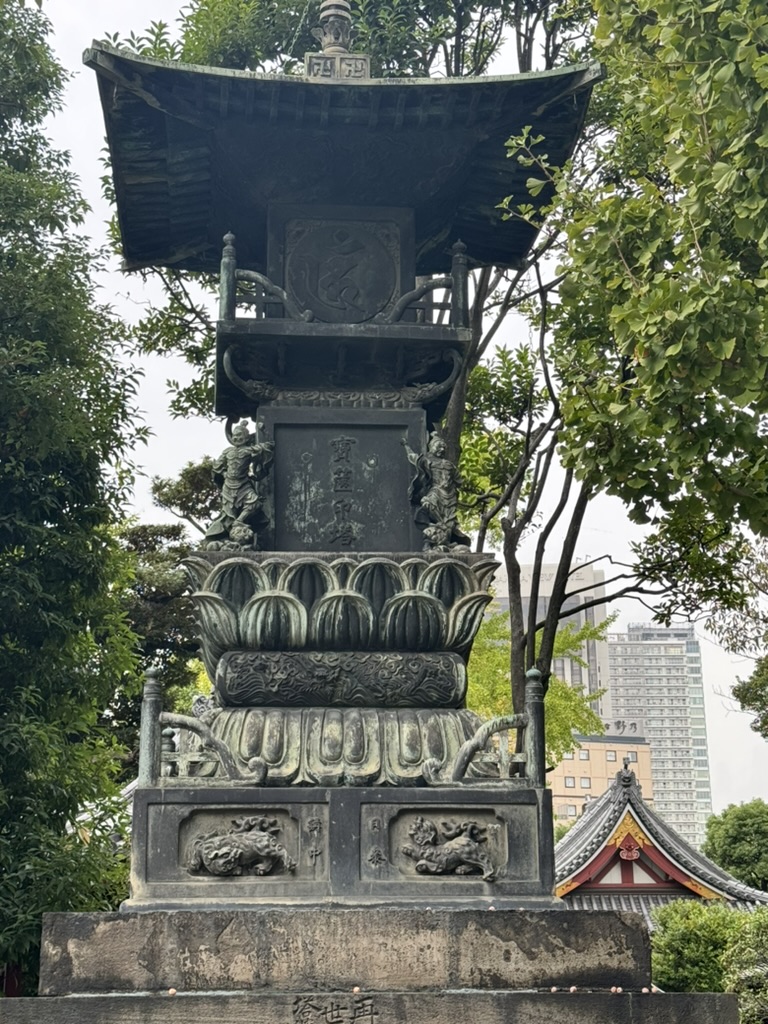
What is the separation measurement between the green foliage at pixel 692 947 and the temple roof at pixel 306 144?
16660mm

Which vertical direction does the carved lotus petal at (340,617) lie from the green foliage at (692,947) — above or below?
above

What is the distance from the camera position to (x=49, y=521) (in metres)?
14.2

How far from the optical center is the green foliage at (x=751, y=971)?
720 inches

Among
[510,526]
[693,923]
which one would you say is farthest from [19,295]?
[693,923]

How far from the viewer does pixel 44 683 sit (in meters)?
13.6

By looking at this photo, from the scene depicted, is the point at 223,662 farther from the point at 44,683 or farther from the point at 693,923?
the point at 693,923

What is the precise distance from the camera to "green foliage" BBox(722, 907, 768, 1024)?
18.3 metres

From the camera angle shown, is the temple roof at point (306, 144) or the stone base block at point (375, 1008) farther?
the temple roof at point (306, 144)

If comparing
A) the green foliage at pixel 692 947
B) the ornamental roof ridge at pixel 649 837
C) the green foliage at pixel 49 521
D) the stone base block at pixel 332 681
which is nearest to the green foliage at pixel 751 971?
the green foliage at pixel 692 947

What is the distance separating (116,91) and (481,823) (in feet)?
16.2

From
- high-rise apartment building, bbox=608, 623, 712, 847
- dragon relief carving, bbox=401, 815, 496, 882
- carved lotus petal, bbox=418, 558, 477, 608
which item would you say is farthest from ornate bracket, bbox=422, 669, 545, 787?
high-rise apartment building, bbox=608, 623, 712, 847

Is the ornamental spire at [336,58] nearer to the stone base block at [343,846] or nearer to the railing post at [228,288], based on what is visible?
the railing post at [228,288]

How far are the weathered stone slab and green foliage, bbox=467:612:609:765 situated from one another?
484 inches

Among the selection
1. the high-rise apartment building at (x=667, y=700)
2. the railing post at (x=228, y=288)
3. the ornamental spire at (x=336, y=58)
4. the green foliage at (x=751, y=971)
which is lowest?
the green foliage at (x=751, y=971)
